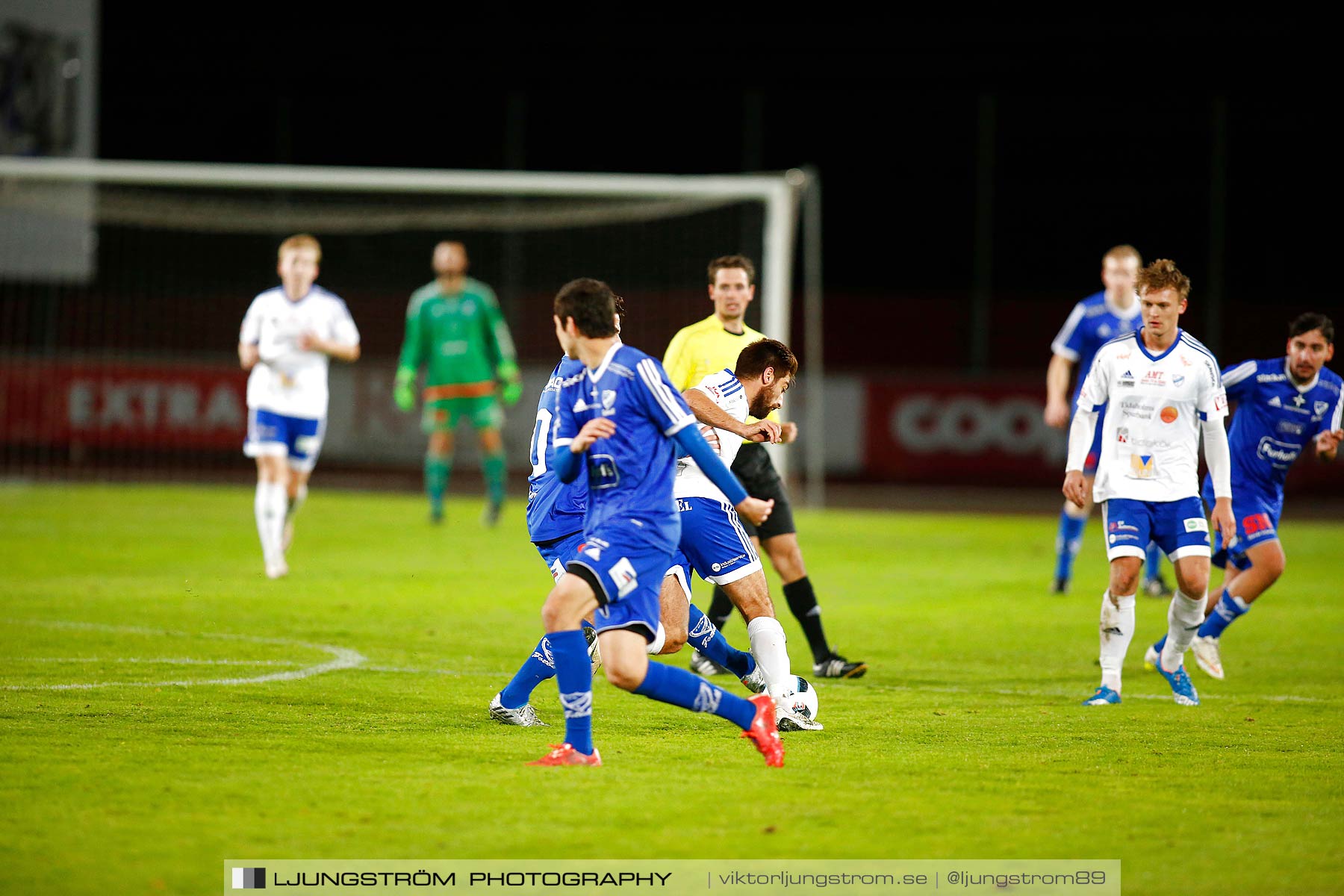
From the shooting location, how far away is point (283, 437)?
11250mm

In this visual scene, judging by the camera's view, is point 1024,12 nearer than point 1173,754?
No

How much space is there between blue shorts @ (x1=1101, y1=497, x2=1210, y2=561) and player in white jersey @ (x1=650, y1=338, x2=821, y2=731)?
5.84ft

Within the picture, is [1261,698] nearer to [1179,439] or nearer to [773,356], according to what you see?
[1179,439]

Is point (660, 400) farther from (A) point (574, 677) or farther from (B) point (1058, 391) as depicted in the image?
(B) point (1058, 391)

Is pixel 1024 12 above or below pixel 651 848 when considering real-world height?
above

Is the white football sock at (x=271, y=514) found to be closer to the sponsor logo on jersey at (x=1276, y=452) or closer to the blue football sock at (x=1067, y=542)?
the blue football sock at (x=1067, y=542)

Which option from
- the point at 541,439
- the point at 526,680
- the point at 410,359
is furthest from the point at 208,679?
the point at 410,359

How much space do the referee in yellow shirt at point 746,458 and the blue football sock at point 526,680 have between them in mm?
1579

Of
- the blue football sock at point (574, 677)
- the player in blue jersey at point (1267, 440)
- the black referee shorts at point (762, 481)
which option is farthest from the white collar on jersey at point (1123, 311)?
the blue football sock at point (574, 677)

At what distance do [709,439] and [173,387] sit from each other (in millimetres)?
16107

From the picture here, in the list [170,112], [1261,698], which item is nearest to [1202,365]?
[1261,698]

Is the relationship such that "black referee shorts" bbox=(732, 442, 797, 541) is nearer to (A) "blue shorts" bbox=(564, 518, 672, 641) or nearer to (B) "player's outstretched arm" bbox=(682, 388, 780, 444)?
(B) "player's outstretched arm" bbox=(682, 388, 780, 444)

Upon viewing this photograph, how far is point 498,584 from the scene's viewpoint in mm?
11398

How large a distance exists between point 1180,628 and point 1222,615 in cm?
91
